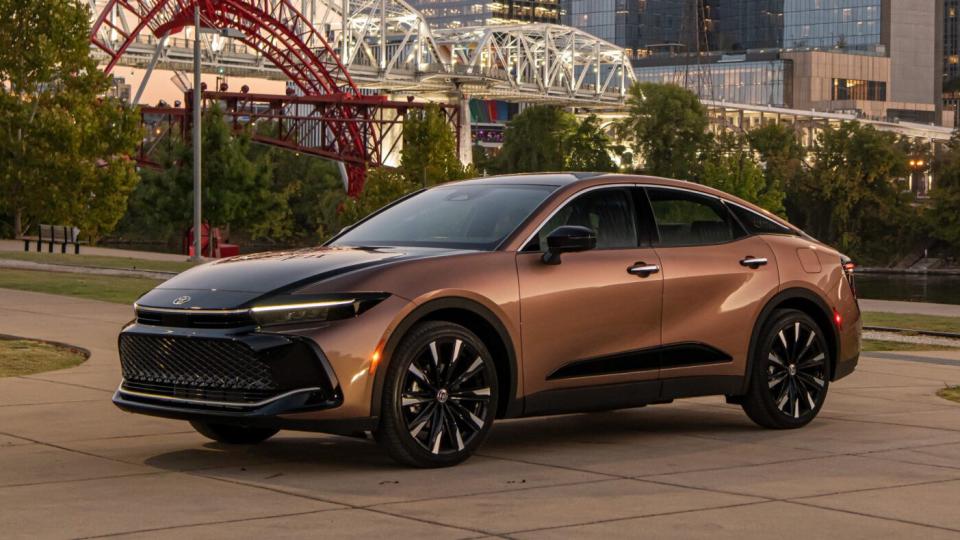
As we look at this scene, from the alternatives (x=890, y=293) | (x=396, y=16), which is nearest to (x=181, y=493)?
(x=890, y=293)

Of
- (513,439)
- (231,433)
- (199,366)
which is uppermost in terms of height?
(199,366)

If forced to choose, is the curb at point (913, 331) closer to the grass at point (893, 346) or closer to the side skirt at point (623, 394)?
the grass at point (893, 346)

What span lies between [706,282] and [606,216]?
805 mm

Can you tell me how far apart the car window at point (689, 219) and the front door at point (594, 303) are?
214 millimetres

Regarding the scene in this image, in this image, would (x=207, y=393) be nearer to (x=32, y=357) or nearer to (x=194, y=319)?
(x=194, y=319)

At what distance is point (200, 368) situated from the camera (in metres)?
8.20

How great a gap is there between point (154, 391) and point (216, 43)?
372 ft

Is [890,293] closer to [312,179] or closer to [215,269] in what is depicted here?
[312,179]

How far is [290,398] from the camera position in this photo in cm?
798

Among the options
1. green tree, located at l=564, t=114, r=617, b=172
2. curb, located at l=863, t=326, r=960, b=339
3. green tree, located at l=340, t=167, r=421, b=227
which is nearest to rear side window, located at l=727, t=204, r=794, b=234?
curb, located at l=863, t=326, r=960, b=339

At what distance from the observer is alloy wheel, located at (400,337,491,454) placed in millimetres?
8250

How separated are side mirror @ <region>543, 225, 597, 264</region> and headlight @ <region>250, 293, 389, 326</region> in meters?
1.37

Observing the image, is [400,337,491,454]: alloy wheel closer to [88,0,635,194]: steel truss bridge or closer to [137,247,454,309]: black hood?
[137,247,454,309]: black hood

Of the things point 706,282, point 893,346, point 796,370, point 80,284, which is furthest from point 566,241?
point 80,284
